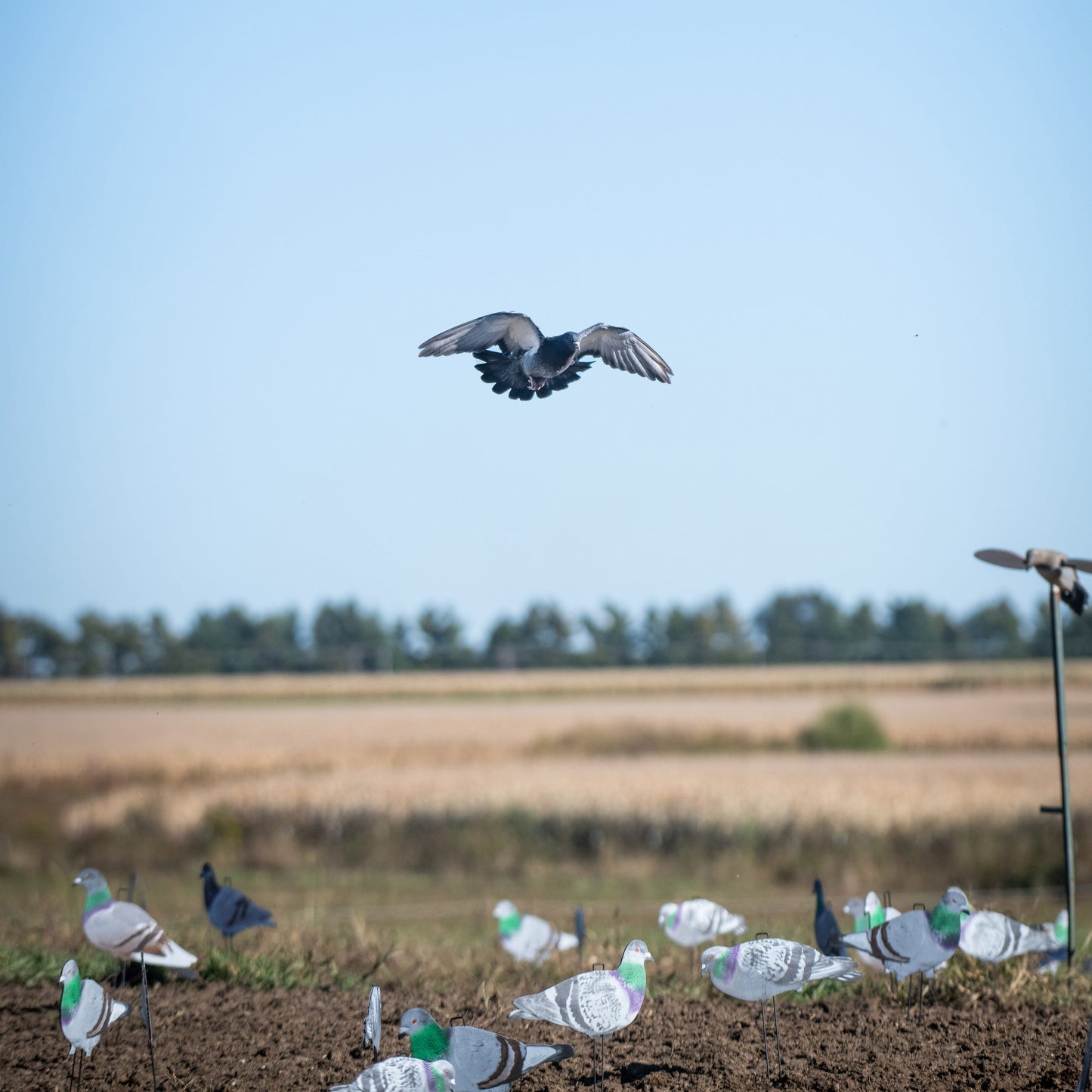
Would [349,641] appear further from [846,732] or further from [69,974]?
[69,974]

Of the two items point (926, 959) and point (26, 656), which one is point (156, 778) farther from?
point (26, 656)

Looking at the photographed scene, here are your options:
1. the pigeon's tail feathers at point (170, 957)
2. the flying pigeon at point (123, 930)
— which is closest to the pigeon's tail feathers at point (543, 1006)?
the flying pigeon at point (123, 930)

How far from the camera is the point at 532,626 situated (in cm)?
8200

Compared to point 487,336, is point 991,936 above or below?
A: below

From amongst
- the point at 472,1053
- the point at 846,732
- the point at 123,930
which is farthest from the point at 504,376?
the point at 846,732

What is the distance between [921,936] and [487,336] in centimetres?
306

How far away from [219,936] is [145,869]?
51.6ft

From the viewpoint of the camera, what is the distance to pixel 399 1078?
4.16 m

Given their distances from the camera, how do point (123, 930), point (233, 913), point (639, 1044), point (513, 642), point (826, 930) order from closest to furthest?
point (639, 1044)
point (123, 930)
point (826, 930)
point (233, 913)
point (513, 642)

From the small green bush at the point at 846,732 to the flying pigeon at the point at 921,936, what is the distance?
3230 centimetres

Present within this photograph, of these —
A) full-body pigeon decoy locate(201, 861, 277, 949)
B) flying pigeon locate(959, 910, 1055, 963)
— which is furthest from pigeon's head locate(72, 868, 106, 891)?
flying pigeon locate(959, 910, 1055, 963)

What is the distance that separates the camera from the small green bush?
36.9 meters

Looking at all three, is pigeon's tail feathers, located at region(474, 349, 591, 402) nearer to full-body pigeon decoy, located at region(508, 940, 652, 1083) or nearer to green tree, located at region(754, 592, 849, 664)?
full-body pigeon decoy, located at region(508, 940, 652, 1083)

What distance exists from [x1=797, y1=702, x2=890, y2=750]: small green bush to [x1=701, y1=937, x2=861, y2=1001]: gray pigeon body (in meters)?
33.1
